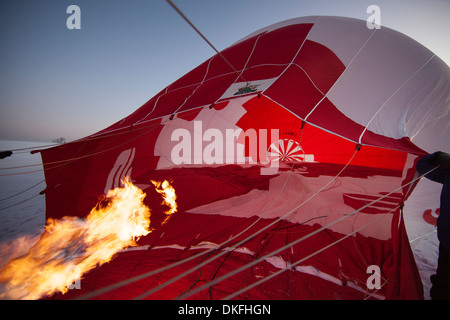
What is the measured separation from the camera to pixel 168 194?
8.64 ft

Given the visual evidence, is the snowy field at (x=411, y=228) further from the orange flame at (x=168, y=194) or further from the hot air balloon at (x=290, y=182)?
the orange flame at (x=168, y=194)

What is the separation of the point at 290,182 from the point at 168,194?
1.79 metres

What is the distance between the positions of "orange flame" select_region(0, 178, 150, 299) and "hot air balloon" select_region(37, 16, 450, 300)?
113 millimetres

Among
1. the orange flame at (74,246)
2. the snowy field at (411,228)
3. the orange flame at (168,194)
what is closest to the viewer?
the orange flame at (74,246)

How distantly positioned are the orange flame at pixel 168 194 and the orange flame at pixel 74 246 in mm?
235

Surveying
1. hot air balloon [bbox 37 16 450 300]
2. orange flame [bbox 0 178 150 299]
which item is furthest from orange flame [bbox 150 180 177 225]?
orange flame [bbox 0 178 150 299]

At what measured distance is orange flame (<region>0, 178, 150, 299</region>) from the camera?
1.33 meters

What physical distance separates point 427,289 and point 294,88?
6.35 ft

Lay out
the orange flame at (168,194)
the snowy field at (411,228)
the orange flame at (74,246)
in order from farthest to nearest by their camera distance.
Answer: the orange flame at (168,194) < the snowy field at (411,228) < the orange flame at (74,246)

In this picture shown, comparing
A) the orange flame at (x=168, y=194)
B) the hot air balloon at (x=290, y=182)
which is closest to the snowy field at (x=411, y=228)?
Answer: the hot air balloon at (x=290, y=182)

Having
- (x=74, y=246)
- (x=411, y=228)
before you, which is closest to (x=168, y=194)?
(x=74, y=246)

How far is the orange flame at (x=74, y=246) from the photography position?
133 cm

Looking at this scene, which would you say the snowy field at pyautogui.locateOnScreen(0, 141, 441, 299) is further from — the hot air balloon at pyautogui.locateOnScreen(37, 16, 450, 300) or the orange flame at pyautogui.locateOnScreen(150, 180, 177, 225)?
the orange flame at pyautogui.locateOnScreen(150, 180, 177, 225)
